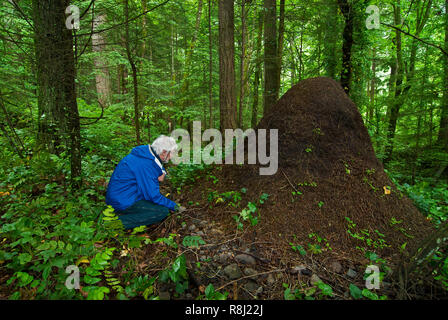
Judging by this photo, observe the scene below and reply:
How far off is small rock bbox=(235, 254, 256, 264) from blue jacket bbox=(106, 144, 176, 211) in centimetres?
138

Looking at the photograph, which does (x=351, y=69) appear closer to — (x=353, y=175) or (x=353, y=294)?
(x=353, y=175)

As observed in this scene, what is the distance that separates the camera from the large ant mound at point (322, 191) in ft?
9.51

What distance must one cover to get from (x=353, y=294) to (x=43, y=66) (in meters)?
4.91

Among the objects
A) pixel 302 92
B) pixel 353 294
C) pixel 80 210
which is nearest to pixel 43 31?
pixel 80 210

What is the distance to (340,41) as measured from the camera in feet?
22.2

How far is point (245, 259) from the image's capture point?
8.62 ft

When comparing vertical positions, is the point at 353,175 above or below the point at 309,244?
above

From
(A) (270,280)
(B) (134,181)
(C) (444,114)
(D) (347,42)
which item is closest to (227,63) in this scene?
(B) (134,181)

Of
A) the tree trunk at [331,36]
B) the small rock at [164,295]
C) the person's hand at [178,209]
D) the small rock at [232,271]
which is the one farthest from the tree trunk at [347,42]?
the small rock at [164,295]

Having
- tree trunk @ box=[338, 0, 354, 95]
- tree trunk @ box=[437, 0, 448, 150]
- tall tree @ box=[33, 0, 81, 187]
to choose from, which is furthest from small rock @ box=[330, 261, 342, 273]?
tree trunk @ box=[437, 0, 448, 150]

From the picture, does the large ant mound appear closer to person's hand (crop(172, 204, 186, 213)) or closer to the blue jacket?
person's hand (crop(172, 204, 186, 213))

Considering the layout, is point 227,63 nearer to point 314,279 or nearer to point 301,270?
point 301,270
